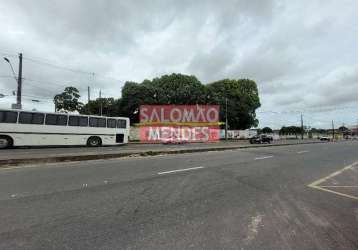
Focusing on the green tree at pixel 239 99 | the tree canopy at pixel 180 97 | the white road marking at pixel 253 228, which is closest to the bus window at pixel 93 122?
the white road marking at pixel 253 228

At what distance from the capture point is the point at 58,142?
832 inches

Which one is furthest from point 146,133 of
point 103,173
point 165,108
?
point 103,173

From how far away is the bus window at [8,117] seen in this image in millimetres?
18625

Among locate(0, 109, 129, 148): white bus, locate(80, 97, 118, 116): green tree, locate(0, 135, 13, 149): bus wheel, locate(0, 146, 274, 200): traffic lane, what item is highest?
locate(80, 97, 118, 116): green tree

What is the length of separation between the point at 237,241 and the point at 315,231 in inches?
59.3

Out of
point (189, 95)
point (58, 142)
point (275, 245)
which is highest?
point (189, 95)

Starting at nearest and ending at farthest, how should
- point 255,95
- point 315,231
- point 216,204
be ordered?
point 315,231 → point 216,204 → point 255,95

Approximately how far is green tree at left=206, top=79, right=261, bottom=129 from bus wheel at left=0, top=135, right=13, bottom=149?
138 ft

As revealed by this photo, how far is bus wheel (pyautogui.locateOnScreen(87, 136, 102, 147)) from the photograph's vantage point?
75.7ft

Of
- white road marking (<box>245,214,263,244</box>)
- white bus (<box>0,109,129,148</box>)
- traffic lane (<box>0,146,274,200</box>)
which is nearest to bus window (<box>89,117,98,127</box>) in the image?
white bus (<box>0,109,129,148</box>)

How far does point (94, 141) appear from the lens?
23.4m

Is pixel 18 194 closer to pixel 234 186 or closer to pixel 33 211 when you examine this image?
pixel 33 211

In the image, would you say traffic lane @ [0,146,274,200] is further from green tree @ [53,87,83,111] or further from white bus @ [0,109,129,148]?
green tree @ [53,87,83,111]

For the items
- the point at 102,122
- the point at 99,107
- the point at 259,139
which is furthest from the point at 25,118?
the point at 99,107
